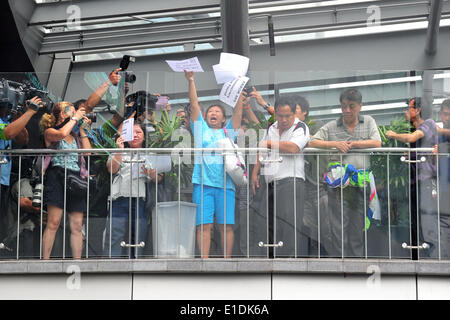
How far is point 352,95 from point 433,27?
4.96 metres

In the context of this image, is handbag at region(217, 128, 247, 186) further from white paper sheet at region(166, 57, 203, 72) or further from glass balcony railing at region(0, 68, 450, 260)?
white paper sheet at region(166, 57, 203, 72)

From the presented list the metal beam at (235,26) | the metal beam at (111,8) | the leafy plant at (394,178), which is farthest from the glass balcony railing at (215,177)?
the metal beam at (111,8)

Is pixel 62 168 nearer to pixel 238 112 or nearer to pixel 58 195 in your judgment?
pixel 58 195

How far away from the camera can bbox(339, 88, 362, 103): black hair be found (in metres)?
Result: 6.13

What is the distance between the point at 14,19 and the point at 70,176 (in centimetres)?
542

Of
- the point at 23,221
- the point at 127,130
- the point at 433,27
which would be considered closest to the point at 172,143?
the point at 127,130

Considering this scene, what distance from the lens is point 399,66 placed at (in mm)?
11125

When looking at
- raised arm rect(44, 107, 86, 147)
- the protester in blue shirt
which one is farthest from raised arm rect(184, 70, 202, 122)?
raised arm rect(44, 107, 86, 147)

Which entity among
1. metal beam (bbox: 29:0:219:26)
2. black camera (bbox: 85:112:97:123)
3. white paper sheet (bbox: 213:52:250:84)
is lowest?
black camera (bbox: 85:112:97:123)

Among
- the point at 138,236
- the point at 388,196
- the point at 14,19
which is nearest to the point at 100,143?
the point at 138,236

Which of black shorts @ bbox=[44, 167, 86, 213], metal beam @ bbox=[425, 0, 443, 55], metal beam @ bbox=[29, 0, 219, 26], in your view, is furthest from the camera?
metal beam @ bbox=[29, 0, 219, 26]

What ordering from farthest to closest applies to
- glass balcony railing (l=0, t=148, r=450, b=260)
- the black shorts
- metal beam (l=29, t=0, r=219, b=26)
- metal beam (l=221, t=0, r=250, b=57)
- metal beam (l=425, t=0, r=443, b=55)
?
metal beam (l=29, t=0, r=219, b=26) < metal beam (l=425, t=0, r=443, b=55) < metal beam (l=221, t=0, r=250, b=57) < the black shorts < glass balcony railing (l=0, t=148, r=450, b=260)

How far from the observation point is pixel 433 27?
10539 millimetres

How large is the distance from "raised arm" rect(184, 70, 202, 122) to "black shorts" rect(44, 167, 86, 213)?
1100mm
